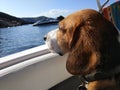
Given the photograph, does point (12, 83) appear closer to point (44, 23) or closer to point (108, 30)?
point (108, 30)

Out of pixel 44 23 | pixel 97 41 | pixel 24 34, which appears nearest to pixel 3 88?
pixel 97 41

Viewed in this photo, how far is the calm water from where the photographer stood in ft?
11.4

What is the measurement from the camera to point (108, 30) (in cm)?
176

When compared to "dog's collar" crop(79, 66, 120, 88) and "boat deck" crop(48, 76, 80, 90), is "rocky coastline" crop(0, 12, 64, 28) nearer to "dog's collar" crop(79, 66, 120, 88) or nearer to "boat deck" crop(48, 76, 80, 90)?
"boat deck" crop(48, 76, 80, 90)

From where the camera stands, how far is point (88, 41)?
1.71 metres

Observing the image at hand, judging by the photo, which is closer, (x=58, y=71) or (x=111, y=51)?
(x=111, y=51)

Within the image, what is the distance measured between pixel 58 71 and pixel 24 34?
1.64 m

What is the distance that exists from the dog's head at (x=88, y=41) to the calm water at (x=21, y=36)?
1.43 metres

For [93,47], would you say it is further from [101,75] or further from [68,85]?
[68,85]

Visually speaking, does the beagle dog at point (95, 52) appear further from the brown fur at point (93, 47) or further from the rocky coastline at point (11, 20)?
the rocky coastline at point (11, 20)

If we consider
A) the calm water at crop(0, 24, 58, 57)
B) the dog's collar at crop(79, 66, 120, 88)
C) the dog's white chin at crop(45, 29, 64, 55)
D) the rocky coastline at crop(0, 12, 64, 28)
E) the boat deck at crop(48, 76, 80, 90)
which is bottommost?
the boat deck at crop(48, 76, 80, 90)

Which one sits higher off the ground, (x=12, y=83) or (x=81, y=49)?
(x=81, y=49)

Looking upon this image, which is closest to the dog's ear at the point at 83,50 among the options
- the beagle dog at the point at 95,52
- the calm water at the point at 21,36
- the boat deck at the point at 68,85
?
the beagle dog at the point at 95,52

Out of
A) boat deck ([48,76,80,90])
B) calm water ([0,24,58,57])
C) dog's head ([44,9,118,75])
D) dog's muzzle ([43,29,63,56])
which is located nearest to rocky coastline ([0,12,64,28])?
calm water ([0,24,58,57])
